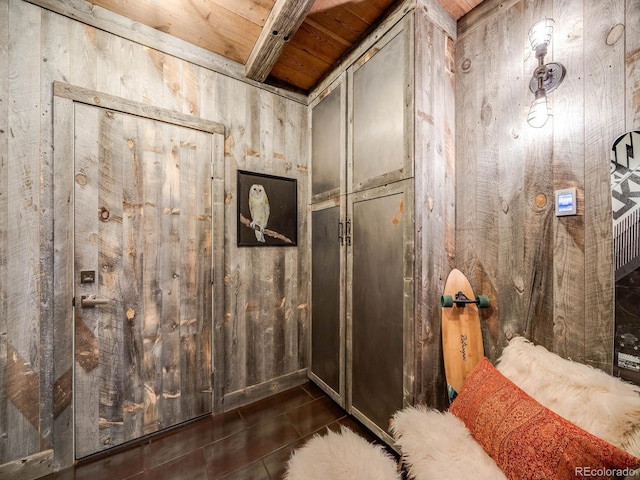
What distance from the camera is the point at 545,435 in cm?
87

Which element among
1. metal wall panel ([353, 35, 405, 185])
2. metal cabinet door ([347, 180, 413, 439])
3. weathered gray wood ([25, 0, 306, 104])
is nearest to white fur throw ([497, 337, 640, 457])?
metal cabinet door ([347, 180, 413, 439])

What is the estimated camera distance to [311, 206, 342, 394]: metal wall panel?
2121 millimetres

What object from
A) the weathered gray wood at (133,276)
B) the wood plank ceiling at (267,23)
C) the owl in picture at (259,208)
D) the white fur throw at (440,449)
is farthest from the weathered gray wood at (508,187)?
the weathered gray wood at (133,276)

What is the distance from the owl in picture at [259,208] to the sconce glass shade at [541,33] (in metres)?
1.94

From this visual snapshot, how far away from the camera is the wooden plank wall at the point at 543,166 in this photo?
1140 millimetres

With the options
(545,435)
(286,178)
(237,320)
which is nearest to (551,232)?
(545,435)

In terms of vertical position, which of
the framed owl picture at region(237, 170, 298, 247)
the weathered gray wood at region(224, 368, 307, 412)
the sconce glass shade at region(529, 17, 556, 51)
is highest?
the sconce glass shade at region(529, 17, 556, 51)

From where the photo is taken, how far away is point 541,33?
125 cm

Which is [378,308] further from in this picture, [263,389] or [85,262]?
[85,262]

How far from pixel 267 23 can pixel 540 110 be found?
67.8 inches

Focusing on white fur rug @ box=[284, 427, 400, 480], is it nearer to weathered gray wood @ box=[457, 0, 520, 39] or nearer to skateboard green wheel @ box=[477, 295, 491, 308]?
skateboard green wheel @ box=[477, 295, 491, 308]

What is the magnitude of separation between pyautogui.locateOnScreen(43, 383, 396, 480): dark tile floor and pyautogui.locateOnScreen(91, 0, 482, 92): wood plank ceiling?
2.76 metres

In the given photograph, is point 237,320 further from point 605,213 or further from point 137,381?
point 605,213

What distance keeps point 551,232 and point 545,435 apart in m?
0.93
